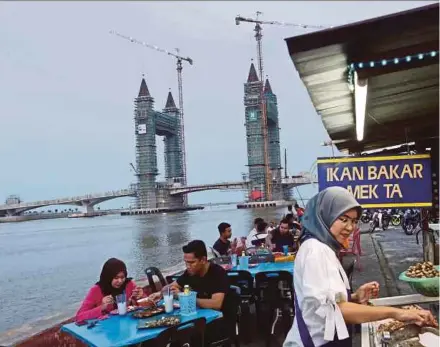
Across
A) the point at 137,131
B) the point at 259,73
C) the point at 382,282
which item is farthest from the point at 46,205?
the point at 382,282

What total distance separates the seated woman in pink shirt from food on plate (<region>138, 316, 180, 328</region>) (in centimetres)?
55

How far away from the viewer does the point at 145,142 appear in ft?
464

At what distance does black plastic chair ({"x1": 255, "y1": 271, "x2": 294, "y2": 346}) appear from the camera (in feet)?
18.3

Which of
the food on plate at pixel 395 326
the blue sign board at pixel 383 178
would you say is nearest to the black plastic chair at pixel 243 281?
the blue sign board at pixel 383 178

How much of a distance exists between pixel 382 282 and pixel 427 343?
643cm

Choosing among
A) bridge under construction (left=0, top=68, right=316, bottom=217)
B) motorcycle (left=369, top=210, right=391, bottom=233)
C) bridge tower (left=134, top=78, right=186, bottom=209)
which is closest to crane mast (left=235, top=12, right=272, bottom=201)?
bridge under construction (left=0, top=68, right=316, bottom=217)

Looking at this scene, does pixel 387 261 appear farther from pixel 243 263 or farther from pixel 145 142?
pixel 145 142

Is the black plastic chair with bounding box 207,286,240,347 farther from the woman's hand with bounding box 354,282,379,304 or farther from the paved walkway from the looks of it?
the paved walkway

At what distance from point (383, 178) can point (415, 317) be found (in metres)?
1.53

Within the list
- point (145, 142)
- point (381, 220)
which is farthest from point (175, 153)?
point (381, 220)

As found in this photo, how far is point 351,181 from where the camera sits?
11.3ft

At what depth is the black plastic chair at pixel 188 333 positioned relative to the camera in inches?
129

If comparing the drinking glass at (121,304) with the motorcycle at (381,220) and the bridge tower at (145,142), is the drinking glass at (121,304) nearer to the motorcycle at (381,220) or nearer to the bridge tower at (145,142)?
the motorcycle at (381,220)

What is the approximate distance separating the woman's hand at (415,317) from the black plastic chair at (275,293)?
135 inches
